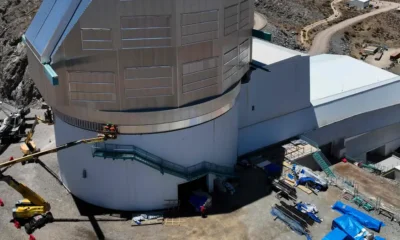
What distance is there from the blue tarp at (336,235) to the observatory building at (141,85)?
788 cm

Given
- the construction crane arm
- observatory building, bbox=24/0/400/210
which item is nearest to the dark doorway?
observatory building, bbox=24/0/400/210

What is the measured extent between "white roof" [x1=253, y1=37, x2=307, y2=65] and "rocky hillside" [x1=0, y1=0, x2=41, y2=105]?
26472mm

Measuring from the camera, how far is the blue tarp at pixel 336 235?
27.6m

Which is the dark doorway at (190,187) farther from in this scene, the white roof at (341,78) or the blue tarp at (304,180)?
the white roof at (341,78)

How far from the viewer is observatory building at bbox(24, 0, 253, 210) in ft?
85.3

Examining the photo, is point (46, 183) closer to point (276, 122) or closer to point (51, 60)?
point (51, 60)

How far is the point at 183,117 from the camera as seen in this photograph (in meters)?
28.6

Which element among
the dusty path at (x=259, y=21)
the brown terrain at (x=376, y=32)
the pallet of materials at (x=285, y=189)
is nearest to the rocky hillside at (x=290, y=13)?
the dusty path at (x=259, y=21)

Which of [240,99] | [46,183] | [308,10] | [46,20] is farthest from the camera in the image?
[308,10]

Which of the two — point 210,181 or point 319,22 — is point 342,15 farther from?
point 210,181

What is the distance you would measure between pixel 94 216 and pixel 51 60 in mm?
9688

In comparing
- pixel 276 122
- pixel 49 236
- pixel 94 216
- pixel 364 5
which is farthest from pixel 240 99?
pixel 364 5

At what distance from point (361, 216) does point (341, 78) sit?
19.6 metres

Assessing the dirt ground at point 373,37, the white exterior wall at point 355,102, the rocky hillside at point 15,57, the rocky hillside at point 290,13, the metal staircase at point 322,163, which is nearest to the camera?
the metal staircase at point 322,163
